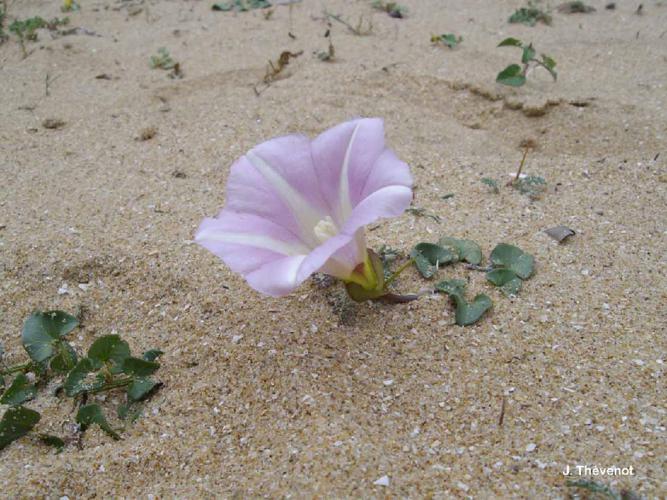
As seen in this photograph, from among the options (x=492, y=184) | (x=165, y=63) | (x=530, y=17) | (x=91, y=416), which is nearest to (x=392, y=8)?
(x=530, y=17)

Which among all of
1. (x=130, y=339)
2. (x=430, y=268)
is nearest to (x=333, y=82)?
(x=430, y=268)

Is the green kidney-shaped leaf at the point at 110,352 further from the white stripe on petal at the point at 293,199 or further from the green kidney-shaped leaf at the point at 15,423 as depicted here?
the white stripe on petal at the point at 293,199

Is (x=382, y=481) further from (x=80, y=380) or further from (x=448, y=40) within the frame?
(x=448, y=40)

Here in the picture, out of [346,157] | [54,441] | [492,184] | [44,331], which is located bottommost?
[54,441]

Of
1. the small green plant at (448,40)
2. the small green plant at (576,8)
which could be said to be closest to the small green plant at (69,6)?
the small green plant at (448,40)

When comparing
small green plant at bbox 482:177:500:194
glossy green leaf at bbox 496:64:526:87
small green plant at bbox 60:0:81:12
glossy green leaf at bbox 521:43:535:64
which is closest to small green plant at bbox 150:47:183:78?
small green plant at bbox 60:0:81:12

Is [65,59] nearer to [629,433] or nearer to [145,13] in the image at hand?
[145,13]

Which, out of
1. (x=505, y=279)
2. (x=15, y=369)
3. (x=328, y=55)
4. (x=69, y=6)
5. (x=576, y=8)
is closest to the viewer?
(x=15, y=369)
